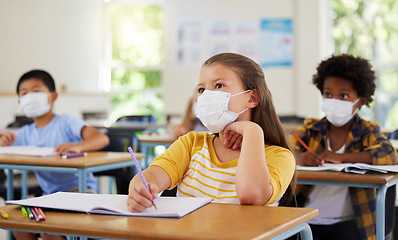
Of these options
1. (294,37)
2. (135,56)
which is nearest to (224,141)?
(294,37)

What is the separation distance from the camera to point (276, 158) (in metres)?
1.60

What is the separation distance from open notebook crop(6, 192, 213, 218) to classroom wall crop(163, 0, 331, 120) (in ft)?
18.9

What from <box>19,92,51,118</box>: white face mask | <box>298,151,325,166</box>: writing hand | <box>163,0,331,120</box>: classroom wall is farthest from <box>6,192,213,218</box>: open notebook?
<box>163,0,331,120</box>: classroom wall

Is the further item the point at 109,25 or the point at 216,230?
the point at 109,25

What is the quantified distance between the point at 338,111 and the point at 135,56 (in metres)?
5.88

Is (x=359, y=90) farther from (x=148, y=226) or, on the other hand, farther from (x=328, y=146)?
(x=148, y=226)

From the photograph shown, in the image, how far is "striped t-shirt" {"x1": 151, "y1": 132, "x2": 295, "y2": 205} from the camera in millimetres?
1574

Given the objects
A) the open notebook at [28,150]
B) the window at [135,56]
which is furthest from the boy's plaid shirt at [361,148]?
the window at [135,56]

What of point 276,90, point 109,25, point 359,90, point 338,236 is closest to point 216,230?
point 338,236

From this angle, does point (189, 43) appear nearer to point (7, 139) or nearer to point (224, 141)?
point (7, 139)

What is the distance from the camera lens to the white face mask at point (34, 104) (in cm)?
308

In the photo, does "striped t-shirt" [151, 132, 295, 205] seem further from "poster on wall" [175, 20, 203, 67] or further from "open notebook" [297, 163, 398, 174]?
"poster on wall" [175, 20, 203, 67]

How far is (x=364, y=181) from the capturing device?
196 centimetres

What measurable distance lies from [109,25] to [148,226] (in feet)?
24.3
